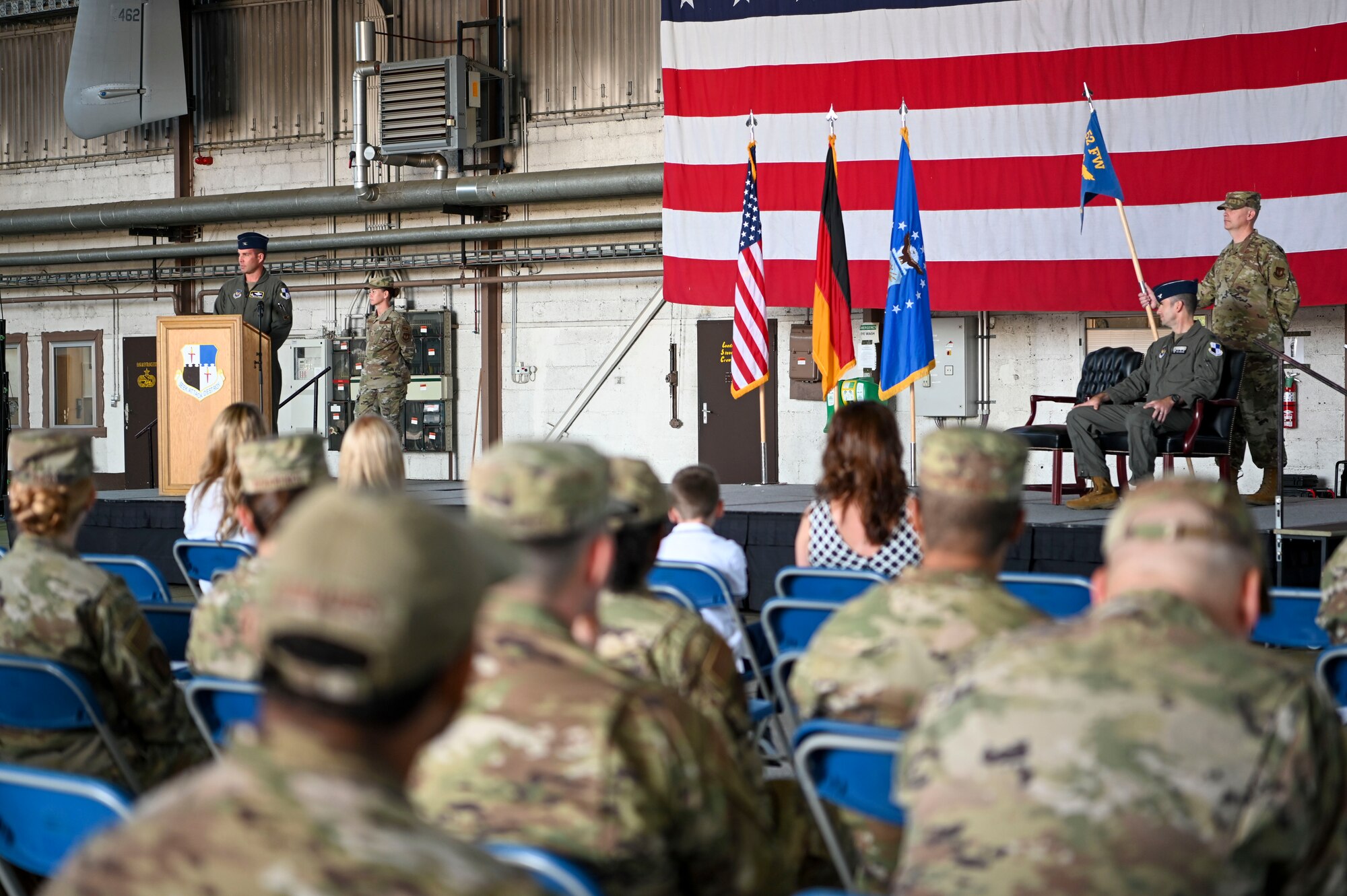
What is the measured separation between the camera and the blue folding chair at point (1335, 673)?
2502 mm

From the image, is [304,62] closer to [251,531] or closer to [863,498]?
[863,498]

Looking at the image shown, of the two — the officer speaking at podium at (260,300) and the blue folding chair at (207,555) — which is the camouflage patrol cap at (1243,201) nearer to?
the blue folding chair at (207,555)

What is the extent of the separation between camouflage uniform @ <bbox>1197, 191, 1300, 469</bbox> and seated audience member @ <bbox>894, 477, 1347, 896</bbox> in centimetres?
594

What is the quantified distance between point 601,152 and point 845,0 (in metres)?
2.77

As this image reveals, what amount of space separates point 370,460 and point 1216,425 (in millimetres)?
4235

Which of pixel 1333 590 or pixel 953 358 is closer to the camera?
pixel 1333 590

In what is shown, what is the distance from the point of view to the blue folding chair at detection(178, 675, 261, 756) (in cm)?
221

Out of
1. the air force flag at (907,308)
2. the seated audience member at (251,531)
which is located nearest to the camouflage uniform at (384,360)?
the air force flag at (907,308)

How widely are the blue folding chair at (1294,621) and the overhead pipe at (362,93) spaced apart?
10039 mm

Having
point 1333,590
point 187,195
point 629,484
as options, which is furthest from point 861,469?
point 187,195

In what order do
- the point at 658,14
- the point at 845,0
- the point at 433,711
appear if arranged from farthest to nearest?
the point at 658,14
the point at 845,0
the point at 433,711

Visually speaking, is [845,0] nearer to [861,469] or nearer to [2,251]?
[861,469]

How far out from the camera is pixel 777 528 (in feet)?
23.0

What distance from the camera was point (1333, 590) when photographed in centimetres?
296
